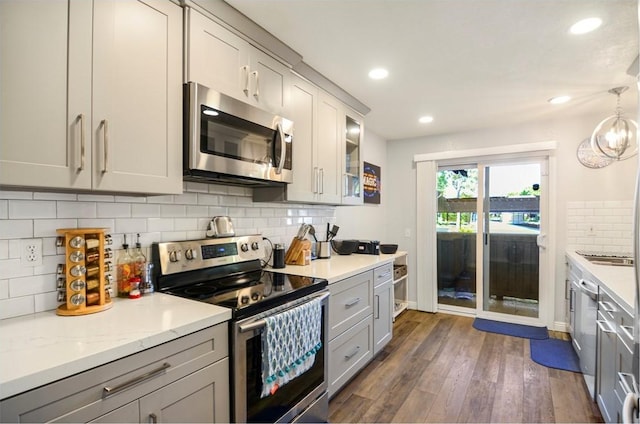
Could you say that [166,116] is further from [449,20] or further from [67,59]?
[449,20]

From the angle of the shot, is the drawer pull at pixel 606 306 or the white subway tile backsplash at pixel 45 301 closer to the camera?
the white subway tile backsplash at pixel 45 301

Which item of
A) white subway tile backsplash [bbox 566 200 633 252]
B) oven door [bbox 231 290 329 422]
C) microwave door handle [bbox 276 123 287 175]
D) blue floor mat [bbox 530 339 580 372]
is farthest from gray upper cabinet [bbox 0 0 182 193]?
white subway tile backsplash [bbox 566 200 633 252]

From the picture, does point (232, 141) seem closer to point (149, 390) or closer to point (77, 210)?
point (77, 210)

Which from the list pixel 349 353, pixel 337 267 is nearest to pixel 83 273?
pixel 337 267

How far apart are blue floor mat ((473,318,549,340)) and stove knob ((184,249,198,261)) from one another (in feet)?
10.6

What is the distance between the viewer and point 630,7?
158 centimetres

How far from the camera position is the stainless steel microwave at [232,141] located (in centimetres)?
150

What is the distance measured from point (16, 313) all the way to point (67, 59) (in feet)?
3.23

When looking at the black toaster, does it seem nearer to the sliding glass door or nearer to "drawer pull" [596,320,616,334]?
the sliding glass door

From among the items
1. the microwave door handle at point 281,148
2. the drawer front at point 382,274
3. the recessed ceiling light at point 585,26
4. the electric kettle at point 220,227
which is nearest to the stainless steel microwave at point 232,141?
the microwave door handle at point 281,148

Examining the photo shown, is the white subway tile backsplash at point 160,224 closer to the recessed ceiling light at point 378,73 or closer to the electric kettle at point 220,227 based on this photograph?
the electric kettle at point 220,227

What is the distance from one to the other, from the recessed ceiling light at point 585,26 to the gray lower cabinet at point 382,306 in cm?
201

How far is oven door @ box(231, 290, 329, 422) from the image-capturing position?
4.39 feet

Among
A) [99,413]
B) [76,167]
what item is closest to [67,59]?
[76,167]
